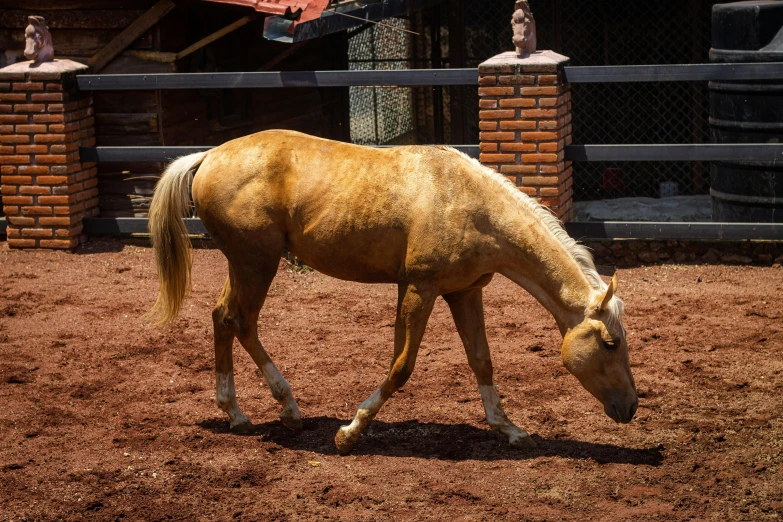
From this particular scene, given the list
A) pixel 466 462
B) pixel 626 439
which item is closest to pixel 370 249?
pixel 466 462

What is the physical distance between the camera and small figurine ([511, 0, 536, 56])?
8.70 meters

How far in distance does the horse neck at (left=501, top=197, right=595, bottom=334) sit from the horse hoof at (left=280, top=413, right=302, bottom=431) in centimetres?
150

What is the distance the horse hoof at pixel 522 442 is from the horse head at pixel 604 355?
493 mm

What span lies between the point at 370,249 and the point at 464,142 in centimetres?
737

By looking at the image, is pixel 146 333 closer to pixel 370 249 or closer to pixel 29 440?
pixel 29 440

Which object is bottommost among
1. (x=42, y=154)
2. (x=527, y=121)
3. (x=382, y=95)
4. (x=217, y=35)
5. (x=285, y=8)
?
(x=42, y=154)

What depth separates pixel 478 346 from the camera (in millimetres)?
5727

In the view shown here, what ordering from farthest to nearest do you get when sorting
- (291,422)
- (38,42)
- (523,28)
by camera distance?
(38,42), (523,28), (291,422)

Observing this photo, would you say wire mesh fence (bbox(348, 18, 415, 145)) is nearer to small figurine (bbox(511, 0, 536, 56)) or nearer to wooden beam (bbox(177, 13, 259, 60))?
wooden beam (bbox(177, 13, 259, 60))

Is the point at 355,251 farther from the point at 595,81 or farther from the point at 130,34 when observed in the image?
the point at 130,34

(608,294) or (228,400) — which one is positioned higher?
(608,294)

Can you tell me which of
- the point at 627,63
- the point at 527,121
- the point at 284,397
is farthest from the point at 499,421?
the point at 627,63

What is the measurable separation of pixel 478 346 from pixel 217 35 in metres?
5.65

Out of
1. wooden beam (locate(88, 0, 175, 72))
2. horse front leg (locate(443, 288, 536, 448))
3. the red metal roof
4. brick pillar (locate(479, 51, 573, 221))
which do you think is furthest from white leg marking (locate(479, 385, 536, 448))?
wooden beam (locate(88, 0, 175, 72))
